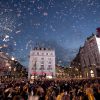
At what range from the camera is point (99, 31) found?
213 feet

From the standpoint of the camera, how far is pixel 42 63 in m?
93.1

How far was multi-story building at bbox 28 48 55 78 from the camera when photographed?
88769 millimetres

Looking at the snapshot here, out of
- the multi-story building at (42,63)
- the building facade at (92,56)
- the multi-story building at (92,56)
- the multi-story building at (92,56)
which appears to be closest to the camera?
the multi-story building at (92,56)

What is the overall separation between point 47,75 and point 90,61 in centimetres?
2979

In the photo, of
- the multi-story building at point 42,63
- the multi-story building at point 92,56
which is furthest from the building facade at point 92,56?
the multi-story building at point 42,63

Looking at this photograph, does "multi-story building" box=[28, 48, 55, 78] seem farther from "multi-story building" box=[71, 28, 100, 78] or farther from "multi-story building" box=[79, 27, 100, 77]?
"multi-story building" box=[79, 27, 100, 77]

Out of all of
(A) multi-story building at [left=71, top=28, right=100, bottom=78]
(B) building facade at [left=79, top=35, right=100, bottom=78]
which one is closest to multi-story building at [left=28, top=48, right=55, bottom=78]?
(A) multi-story building at [left=71, top=28, right=100, bottom=78]

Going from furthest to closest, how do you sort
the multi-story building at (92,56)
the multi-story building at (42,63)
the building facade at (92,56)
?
the multi-story building at (42,63) < the building facade at (92,56) < the multi-story building at (92,56)

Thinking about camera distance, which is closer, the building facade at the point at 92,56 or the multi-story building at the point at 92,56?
the multi-story building at the point at 92,56

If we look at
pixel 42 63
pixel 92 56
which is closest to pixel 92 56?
pixel 92 56

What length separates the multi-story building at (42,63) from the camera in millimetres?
88769

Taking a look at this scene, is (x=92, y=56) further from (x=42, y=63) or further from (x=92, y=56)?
(x=42, y=63)

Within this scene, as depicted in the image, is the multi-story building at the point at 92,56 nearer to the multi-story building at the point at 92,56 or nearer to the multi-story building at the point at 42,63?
the multi-story building at the point at 92,56

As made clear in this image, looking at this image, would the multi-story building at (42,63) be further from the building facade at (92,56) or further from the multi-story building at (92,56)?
the building facade at (92,56)
